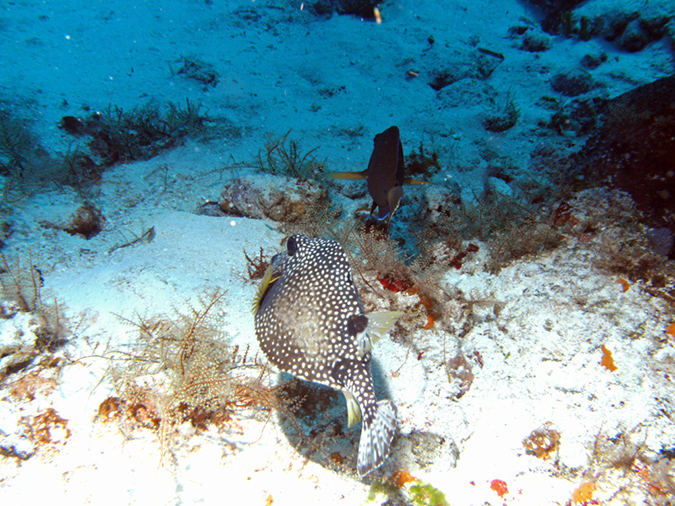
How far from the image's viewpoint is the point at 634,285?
3.30 m

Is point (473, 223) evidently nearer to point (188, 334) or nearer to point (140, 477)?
point (188, 334)

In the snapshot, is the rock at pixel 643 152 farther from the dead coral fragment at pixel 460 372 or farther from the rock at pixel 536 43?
the rock at pixel 536 43

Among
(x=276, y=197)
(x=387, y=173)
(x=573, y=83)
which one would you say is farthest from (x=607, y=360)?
(x=573, y=83)

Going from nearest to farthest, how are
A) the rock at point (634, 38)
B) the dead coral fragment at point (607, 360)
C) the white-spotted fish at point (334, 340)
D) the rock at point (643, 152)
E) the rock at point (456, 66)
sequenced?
1. the white-spotted fish at point (334, 340)
2. the dead coral fragment at point (607, 360)
3. the rock at point (643, 152)
4. the rock at point (634, 38)
5. the rock at point (456, 66)

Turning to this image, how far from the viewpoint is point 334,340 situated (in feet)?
7.04

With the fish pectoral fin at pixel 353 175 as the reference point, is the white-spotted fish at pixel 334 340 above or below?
below

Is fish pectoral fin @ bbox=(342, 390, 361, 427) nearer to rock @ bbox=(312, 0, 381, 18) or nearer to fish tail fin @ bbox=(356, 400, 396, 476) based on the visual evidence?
fish tail fin @ bbox=(356, 400, 396, 476)

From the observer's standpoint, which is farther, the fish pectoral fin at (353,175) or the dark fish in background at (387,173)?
the fish pectoral fin at (353,175)

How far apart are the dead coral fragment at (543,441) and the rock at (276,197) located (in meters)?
4.13

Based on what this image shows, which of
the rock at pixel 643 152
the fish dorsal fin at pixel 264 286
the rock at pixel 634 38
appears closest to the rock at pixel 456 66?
the rock at pixel 634 38

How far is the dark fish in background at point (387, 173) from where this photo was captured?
11.3 feet

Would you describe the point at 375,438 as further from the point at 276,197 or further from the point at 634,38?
the point at 634,38

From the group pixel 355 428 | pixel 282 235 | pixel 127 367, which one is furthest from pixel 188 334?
pixel 282 235

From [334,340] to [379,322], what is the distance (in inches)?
14.2
